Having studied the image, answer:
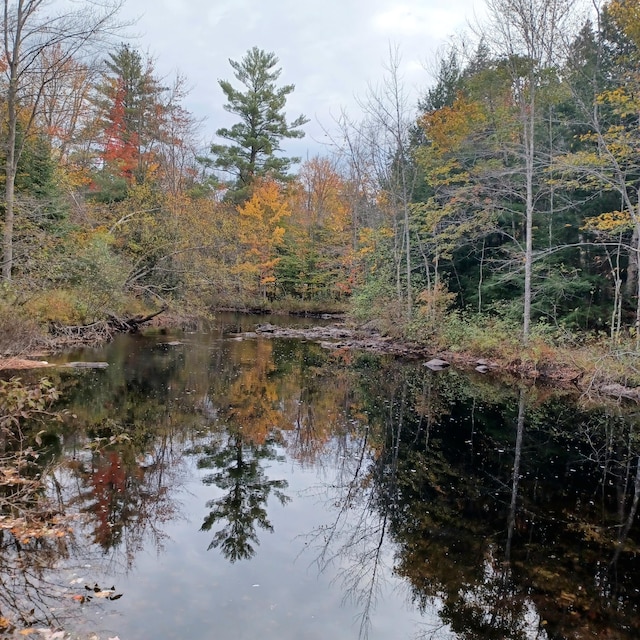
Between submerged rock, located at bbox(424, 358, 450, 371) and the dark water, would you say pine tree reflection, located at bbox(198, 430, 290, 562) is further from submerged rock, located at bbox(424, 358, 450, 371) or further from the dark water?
submerged rock, located at bbox(424, 358, 450, 371)

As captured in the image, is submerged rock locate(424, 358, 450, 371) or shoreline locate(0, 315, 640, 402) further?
submerged rock locate(424, 358, 450, 371)

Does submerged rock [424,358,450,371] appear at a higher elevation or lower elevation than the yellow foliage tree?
lower

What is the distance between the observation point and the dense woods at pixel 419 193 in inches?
527

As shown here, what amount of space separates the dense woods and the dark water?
5053 mm

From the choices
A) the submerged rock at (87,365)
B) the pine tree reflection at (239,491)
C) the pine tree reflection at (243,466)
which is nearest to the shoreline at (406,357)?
the submerged rock at (87,365)

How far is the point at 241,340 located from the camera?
66.9 ft

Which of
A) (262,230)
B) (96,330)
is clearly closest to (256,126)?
(262,230)

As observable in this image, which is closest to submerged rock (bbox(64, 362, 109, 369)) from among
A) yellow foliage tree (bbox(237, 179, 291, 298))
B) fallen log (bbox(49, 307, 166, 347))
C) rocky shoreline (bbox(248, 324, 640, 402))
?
fallen log (bbox(49, 307, 166, 347))

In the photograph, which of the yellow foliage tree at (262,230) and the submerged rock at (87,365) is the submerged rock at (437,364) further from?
the yellow foliage tree at (262,230)

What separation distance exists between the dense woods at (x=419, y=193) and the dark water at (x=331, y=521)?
199 inches

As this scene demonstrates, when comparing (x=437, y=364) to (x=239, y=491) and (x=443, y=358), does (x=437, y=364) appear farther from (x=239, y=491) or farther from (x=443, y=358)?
(x=239, y=491)

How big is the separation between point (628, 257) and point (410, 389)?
400 inches

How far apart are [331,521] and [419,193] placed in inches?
755

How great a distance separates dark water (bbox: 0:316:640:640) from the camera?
376cm
